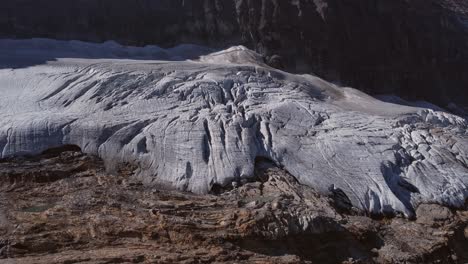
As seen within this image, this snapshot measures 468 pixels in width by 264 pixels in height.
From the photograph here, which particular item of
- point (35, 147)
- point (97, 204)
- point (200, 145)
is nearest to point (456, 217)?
point (200, 145)

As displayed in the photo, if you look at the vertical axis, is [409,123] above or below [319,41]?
below

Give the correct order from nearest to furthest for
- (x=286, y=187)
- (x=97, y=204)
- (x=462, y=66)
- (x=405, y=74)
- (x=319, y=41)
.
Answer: (x=97, y=204) < (x=286, y=187) < (x=319, y=41) < (x=405, y=74) < (x=462, y=66)

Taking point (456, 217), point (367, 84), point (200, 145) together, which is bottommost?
point (456, 217)

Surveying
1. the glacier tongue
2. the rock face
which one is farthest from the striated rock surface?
the rock face

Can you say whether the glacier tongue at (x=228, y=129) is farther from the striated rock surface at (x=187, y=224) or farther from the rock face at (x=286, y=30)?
the rock face at (x=286, y=30)

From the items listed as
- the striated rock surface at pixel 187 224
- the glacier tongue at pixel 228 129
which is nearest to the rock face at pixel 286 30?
the glacier tongue at pixel 228 129

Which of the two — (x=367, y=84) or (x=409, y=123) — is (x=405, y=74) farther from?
(x=409, y=123)

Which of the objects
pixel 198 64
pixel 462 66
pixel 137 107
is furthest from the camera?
pixel 462 66

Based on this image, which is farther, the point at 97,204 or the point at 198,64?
the point at 198,64
